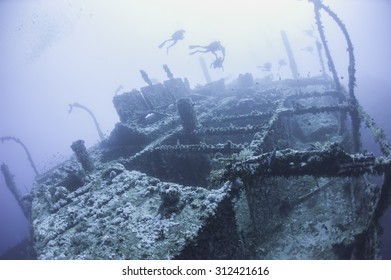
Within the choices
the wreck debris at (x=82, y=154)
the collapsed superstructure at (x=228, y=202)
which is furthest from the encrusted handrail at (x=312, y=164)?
the wreck debris at (x=82, y=154)

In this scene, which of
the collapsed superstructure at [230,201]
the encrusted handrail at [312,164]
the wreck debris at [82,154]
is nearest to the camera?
the encrusted handrail at [312,164]

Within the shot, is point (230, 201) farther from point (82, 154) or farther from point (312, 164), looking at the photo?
point (82, 154)

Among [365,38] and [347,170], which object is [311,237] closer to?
[347,170]

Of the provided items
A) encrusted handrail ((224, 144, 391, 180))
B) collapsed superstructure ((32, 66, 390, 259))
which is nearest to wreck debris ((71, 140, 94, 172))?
collapsed superstructure ((32, 66, 390, 259))

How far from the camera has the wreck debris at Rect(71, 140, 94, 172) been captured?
1432cm

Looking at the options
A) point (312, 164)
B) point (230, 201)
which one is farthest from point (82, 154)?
point (312, 164)

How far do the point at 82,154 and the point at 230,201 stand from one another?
10227mm

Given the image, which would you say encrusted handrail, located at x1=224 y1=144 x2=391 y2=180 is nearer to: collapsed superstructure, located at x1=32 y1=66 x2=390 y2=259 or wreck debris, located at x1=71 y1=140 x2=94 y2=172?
collapsed superstructure, located at x1=32 y1=66 x2=390 y2=259

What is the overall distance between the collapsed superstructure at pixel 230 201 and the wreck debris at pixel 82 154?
0.05m

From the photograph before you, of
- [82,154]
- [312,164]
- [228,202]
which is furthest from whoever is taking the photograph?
[82,154]

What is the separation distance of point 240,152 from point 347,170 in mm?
5255

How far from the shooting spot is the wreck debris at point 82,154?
14.3 m

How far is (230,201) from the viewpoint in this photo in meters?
6.84

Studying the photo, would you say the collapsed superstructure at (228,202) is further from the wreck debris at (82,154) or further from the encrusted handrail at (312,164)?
the wreck debris at (82,154)
